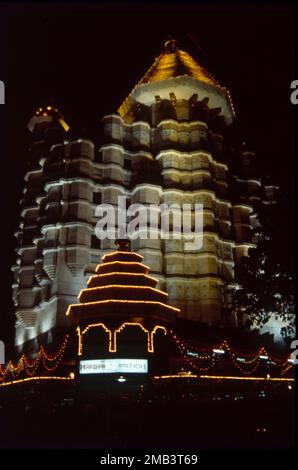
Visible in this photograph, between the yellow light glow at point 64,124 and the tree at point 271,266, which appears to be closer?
the tree at point 271,266

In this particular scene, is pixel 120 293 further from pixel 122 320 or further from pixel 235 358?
pixel 235 358

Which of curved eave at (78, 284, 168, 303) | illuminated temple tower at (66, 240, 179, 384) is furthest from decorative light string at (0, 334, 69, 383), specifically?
curved eave at (78, 284, 168, 303)

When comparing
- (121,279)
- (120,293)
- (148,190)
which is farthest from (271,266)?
(148,190)

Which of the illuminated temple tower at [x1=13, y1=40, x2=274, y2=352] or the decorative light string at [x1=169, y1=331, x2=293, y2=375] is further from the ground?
the illuminated temple tower at [x1=13, y1=40, x2=274, y2=352]

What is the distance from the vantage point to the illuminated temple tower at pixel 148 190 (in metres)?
52.4

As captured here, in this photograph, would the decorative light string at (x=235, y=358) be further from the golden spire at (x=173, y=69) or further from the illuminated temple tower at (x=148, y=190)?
the golden spire at (x=173, y=69)

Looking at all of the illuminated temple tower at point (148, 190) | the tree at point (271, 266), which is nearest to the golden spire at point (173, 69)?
the illuminated temple tower at point (148, 190)

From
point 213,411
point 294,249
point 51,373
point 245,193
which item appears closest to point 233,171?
point 245,193

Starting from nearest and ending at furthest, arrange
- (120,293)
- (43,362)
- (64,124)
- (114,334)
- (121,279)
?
1. (114,334)
2. (120,293)
3. (121,279)
4. (43,362)
5. (64,124)

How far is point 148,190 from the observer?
181 feet

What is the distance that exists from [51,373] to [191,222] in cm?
2320

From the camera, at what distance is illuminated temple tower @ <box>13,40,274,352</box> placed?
52.4 meters

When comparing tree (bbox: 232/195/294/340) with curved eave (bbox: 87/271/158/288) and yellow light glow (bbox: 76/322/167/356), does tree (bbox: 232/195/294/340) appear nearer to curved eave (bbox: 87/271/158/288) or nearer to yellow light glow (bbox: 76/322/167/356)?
yellow light glow (bbox: 76/322/167/356)

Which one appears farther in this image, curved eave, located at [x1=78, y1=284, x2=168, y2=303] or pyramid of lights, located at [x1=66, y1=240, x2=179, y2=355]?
curved eave, located at [x1=78, y1=284, x2=168, y2=303]
